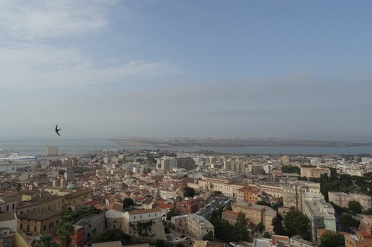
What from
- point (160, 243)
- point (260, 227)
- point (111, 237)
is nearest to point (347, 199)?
point (260, 227)

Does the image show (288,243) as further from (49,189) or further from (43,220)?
(49,189)

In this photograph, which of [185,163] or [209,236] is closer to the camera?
[209,236]

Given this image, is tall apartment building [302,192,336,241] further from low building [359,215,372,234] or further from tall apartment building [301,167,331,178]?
tall apartment building [301,167,331,178]

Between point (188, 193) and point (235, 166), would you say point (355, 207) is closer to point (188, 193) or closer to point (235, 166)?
point (188, 193)

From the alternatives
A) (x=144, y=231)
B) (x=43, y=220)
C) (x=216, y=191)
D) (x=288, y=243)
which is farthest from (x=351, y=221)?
(x=43, y=220)

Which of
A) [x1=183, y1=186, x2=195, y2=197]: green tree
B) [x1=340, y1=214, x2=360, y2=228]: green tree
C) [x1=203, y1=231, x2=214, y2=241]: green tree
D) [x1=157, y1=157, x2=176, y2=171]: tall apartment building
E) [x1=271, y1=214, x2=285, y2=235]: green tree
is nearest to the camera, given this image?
[x1=203, y1=231, x2=214, y2=241]: green tree

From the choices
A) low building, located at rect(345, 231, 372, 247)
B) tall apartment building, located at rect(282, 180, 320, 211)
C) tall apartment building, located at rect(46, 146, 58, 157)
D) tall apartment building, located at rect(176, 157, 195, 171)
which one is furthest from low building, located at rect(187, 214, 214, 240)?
tall apartment building, located at rect(46, 146, 58, 157)
